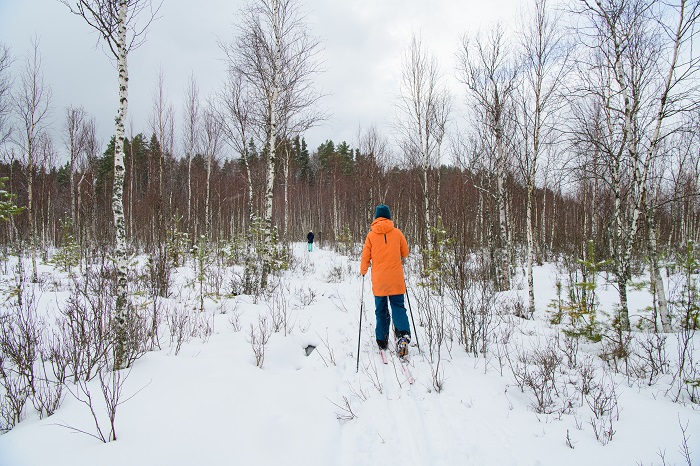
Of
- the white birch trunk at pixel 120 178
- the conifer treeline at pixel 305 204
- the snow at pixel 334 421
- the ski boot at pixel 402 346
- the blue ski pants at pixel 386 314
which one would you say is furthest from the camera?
the conifer treeline at pixel 305 204

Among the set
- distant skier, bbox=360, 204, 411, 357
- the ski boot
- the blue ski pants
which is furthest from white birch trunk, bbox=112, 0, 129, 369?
the ski boot

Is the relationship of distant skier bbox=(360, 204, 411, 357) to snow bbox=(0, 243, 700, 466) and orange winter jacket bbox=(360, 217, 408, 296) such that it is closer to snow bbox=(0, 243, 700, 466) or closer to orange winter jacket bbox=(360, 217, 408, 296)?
orange winter jacket bbox=(360, 217, 408, 296)

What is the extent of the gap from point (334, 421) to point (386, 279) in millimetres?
1900

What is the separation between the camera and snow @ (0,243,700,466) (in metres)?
2.12

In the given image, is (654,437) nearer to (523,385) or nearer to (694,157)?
(523,385)

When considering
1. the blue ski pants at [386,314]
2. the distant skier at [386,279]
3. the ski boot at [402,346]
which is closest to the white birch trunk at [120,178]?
the distant skier at [386,279]

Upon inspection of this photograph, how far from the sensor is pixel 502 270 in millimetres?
9734

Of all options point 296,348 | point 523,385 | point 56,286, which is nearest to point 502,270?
point 523,385

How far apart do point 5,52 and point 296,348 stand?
14.2m

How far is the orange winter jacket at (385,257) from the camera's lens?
408 centimetres

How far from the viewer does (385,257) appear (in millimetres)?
4133

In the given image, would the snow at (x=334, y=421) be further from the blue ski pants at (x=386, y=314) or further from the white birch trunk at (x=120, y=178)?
the white birch trunk at (x=120, y=178)

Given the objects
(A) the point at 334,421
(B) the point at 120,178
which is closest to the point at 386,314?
(A) the point at 334,421

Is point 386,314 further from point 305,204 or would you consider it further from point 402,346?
point 305,204
